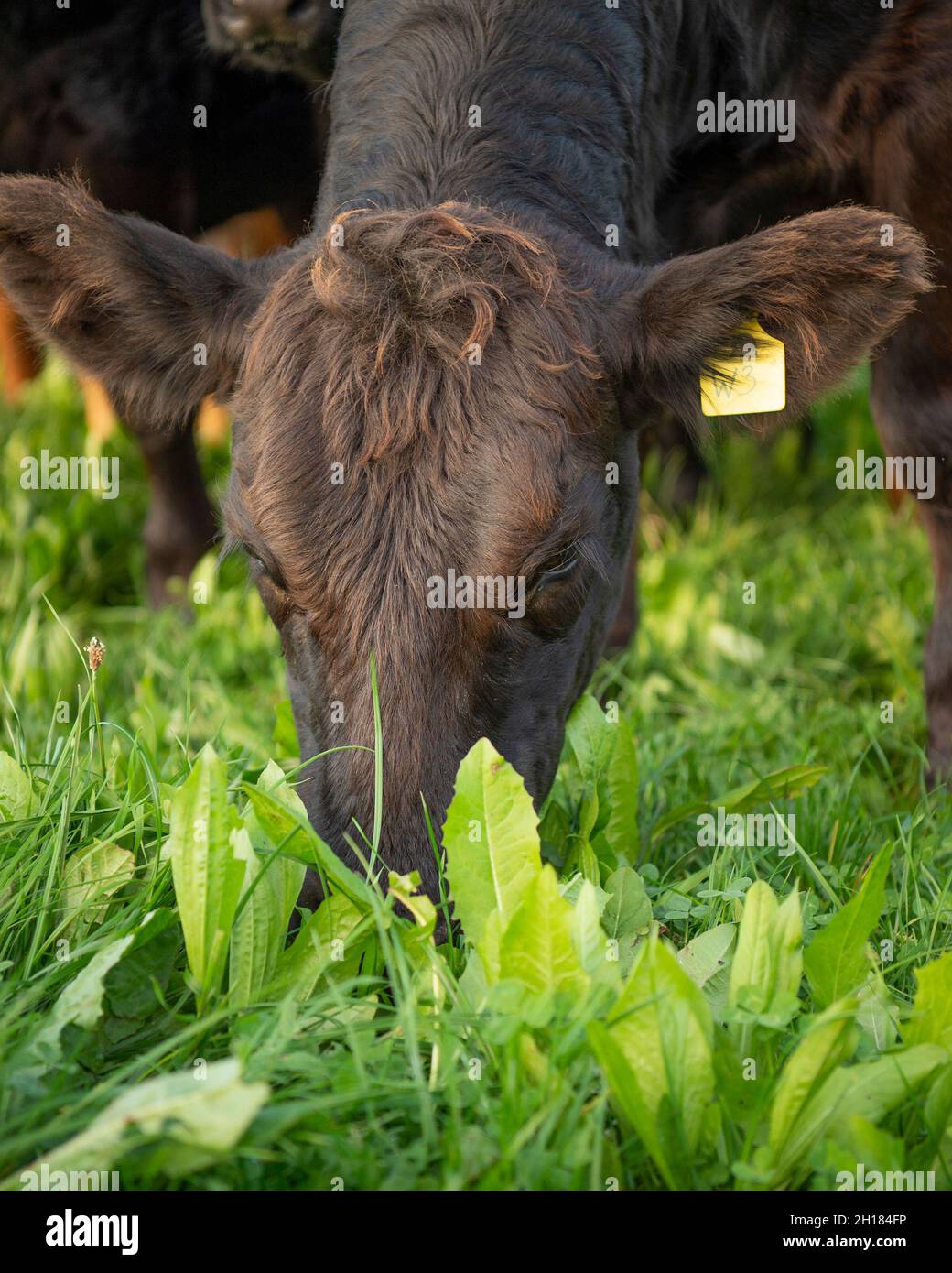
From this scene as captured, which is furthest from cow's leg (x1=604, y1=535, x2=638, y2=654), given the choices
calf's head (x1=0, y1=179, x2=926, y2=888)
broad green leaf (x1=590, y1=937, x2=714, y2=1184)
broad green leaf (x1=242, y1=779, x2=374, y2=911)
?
broad green leaf (x1=590, y1=937, x2=714, y2=1184)

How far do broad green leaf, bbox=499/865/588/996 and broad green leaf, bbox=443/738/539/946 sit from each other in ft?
0.68

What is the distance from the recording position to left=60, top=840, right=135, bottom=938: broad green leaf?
2.31 meters

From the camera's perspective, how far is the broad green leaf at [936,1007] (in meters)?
2.04

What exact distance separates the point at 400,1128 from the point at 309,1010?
10.1 inches

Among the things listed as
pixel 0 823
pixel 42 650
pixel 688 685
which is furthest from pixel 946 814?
pixel 42 650

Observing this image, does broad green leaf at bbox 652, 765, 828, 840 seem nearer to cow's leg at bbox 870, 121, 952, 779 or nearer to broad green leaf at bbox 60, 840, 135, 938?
cow's leg at bbox 870, 121, 952, 779

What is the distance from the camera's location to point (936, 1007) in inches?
80.5

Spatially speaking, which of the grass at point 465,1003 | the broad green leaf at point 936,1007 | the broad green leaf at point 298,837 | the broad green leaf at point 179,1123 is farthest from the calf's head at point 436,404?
the broad green leaf at point 936,1007

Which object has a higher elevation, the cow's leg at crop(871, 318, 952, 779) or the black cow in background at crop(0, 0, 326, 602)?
the black cow in background at crop(0, 0, 326, 602)

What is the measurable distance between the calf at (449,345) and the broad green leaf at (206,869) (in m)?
0.30

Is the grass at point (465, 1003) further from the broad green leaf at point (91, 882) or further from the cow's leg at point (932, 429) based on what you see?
the cow's leg at point (932, 429)

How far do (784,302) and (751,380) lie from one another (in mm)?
204

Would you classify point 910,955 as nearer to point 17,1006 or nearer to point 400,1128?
point 400,1128

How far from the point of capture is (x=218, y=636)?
462 cm
